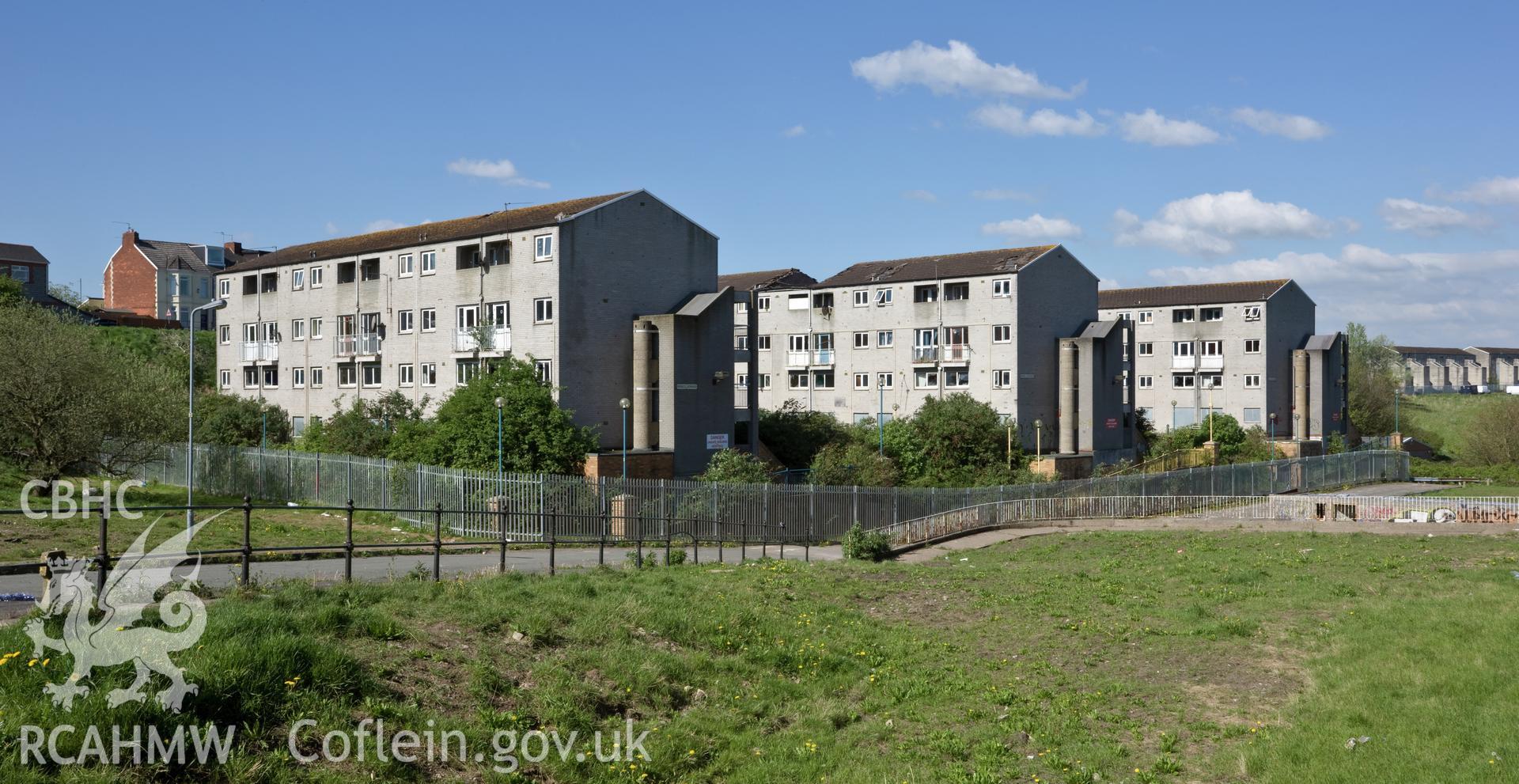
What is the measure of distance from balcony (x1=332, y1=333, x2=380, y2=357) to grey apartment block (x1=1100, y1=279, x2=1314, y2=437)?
165 ft

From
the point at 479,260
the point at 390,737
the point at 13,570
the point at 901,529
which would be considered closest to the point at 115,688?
the point at 390,737

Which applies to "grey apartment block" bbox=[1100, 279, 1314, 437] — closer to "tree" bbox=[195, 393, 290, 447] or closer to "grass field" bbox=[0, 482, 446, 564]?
"tree" bbox=[195, 393, 290, 447]

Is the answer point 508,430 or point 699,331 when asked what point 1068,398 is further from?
point 508,430

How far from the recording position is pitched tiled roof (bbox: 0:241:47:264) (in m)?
87.2

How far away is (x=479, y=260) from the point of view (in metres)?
49.8

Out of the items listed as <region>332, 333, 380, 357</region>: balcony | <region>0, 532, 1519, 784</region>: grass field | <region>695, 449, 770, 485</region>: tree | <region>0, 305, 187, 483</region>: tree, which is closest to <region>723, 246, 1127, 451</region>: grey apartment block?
<region>695, 449, 770, 485</region>: tree

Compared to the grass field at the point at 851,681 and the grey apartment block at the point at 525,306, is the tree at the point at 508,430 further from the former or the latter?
the grass field at the point at 851,681

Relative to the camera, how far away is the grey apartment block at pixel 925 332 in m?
64.4

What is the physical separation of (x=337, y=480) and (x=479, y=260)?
1383 centimetres

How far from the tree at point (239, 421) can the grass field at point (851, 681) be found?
45.4 meters

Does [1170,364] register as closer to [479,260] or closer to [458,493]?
[479,260]

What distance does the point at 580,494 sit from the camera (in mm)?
34938

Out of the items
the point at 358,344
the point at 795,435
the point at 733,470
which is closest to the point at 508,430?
the point at 733,470

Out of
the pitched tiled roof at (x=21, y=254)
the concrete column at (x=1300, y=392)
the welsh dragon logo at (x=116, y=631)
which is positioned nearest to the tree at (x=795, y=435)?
the concrete column at (x=1300, y=392)
